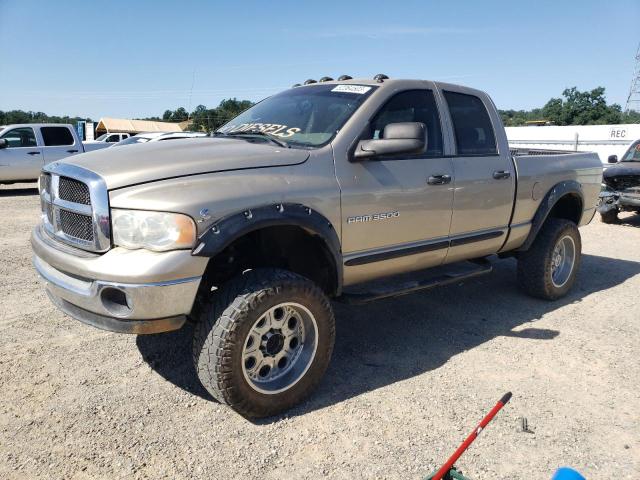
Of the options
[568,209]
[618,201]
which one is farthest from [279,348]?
[618,201]

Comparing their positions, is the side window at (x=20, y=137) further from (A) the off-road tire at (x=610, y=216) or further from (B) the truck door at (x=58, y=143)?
(A) the off-road tire at (x=610, y=216)

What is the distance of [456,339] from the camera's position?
13.9 feet

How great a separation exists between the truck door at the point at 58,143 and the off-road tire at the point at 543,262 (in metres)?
12.5

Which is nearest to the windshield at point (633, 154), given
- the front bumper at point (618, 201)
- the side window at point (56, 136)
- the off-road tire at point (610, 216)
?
the front bumper at point (618, 201)

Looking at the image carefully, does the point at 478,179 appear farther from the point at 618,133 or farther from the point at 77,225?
the point at 618,133

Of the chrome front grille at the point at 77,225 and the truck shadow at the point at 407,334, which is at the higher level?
the chrome front grille at the point at 77,225

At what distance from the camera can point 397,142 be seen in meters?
3.25

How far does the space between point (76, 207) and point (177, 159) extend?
609mm

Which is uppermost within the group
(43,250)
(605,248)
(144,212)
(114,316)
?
(144,212)

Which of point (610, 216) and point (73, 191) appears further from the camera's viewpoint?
point (610, 216)

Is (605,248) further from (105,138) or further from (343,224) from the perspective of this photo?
(105,138)

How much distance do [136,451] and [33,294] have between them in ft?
9.73

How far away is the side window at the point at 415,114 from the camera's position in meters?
3.68

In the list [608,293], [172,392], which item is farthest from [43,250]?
[608,293]
